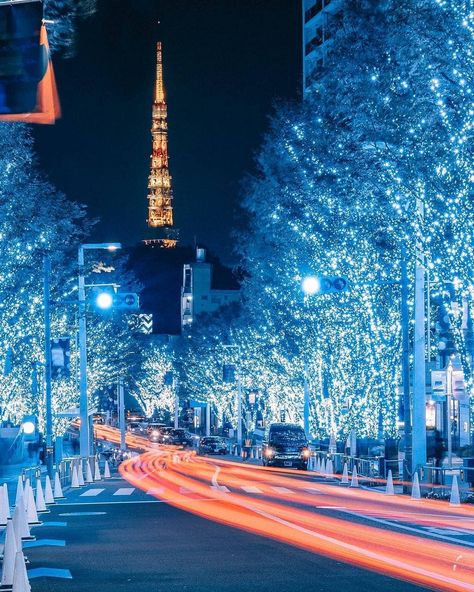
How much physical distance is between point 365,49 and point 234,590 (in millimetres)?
21693

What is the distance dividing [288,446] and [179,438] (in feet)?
157

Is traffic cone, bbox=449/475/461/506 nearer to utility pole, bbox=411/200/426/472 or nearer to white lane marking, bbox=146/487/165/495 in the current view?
utility pole, bbox=411/200/426/472

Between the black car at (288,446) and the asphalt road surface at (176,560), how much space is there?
27305mm

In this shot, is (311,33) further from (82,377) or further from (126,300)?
(126,300)

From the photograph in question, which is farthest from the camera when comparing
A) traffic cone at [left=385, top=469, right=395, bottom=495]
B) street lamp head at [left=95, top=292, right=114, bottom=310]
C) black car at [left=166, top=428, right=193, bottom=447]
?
black car at [left=166, top=428, right=193, bottom=447]

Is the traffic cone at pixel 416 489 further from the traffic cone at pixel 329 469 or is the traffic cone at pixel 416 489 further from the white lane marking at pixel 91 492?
the traffic cone at pixel 329 469

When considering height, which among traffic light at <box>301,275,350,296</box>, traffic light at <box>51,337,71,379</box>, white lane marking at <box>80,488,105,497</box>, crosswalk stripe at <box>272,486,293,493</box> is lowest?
white lane marking at <box>80,488,105,497</box>

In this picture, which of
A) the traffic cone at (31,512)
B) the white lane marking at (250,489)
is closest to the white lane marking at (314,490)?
the white lane marking at (250,489)

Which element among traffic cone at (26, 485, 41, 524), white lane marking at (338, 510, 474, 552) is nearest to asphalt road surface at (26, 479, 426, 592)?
traffic cone at (26, 485, 41, 524)

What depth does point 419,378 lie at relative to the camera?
34000 millimetres

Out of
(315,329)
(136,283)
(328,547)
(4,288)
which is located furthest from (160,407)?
(328,547)

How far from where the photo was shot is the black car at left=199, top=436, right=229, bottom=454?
81000 mm

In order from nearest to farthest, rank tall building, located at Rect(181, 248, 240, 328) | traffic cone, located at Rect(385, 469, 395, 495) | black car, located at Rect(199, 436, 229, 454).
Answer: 1. traffic cone, located at Rect(385, 469, 395, 495)
2. black car, located at Rect(199, 436, 229, 454)
3. tall building, located at Rect(181, 248, 240, 328)

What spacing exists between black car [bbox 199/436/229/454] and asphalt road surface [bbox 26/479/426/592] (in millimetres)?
55925
